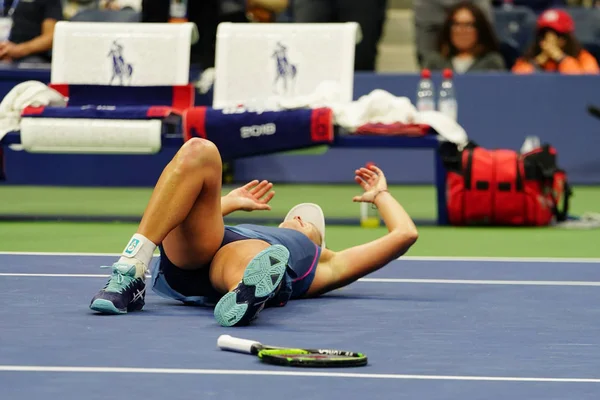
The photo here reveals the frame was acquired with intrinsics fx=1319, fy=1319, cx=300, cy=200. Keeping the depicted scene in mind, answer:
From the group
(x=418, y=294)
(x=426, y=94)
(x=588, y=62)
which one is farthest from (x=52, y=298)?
(x=588, y=62)

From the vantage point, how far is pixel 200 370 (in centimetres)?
366

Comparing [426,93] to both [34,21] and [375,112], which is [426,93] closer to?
[375,112]

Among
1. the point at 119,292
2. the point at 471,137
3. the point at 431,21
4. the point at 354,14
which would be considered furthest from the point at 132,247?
the point at 431,21

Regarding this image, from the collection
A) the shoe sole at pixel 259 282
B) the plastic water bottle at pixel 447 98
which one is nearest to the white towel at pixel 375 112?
the plastic water bottle at pixel 447 98

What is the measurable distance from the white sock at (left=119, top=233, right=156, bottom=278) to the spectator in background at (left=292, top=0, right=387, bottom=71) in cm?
714

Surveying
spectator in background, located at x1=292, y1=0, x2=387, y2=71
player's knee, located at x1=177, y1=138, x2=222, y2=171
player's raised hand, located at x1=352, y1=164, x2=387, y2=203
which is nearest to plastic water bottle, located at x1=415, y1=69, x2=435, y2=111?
spectator in background, located at x1=292, y1=0, x2=387, y2=71

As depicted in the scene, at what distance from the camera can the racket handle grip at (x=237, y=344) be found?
3871 mm

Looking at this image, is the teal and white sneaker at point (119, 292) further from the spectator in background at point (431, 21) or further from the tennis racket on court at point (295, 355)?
the spectator in background at point (431, 21)

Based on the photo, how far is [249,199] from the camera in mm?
5156

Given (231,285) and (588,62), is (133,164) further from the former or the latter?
(231,285)

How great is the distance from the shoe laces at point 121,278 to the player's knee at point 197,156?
1.31ft

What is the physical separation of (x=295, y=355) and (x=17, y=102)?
215 inches

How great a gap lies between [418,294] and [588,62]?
21.6ft

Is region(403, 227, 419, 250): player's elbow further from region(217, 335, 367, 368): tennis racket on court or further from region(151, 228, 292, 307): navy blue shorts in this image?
region(217, 335, 367, 368): tennis racket on court
